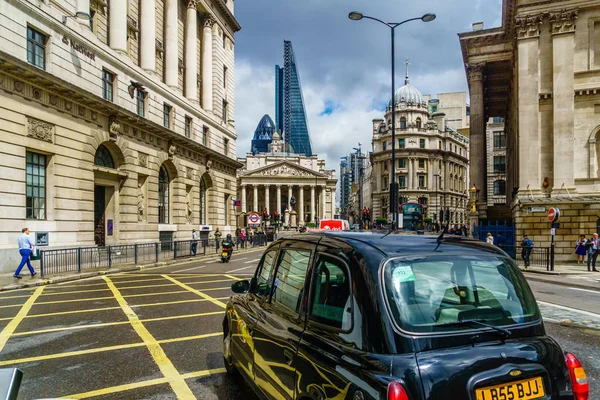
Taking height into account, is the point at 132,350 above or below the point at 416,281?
below

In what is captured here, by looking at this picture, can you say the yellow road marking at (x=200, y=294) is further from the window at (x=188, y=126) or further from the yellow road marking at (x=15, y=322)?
the window at (x=188, y=126)

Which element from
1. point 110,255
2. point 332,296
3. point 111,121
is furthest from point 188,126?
point 332,296

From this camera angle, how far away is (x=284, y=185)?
394ft

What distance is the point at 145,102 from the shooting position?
91.3ft

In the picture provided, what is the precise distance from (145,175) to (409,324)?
26.8m

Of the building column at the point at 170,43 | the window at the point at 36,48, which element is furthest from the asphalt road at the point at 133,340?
the building column at the point at 170,43

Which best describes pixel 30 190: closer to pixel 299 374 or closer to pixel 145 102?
pixel 145 102

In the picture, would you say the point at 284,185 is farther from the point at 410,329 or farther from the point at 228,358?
the point at 410,329

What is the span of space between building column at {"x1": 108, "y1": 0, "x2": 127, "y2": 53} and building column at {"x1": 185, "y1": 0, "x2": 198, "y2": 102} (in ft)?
30.6

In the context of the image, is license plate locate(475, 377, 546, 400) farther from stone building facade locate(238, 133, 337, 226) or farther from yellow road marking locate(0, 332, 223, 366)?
stone building facade locate(238, 133, 337, 226)

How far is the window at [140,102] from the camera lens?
88.8 ft

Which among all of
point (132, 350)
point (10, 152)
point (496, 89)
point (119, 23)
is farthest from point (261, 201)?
point (132, 350)

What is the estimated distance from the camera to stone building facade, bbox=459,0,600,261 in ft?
74.8

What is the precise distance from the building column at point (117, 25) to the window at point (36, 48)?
20.3ft
